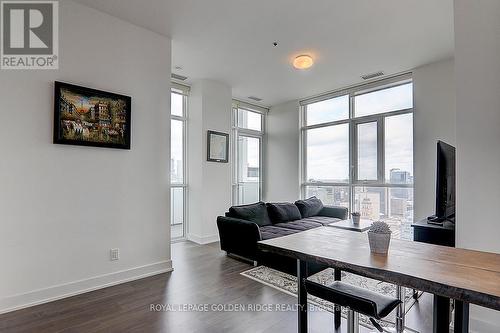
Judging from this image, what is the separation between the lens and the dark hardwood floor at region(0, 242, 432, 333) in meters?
2.16

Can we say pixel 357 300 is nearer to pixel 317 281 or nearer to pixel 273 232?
pixel 317 281

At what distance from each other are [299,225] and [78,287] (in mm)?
3130

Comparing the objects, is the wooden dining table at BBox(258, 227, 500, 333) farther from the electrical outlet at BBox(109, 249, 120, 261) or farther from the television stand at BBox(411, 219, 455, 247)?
the electrical outlet at BBox(109, 249, 120, 261)

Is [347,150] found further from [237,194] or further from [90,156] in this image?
[90,156]

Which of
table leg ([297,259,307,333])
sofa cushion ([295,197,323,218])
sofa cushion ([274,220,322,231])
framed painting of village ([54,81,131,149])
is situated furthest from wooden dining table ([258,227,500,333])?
sofa cushion ([295,197,323,218])

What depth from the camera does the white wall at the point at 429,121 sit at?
4.12 m

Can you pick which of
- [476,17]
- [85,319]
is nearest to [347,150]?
[476,17]

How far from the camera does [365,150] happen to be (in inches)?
207

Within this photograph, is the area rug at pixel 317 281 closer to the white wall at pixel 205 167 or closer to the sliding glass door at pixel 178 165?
the white wall at pixel 205 167

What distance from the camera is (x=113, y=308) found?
8.08 ft

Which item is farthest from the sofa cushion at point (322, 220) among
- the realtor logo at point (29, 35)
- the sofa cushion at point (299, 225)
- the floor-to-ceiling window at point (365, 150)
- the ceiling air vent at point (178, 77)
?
the realtor logo at point (29, 35)

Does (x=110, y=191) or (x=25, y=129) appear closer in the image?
(x=25, y=129)

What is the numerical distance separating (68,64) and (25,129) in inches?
31.4

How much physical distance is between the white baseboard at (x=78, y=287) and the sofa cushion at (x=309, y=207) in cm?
275
